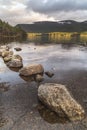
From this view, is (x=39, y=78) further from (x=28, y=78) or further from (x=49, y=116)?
(x=49, y=116)

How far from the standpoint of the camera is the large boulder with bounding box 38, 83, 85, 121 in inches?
714

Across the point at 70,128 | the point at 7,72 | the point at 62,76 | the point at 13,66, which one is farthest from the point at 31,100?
the point at 13,66

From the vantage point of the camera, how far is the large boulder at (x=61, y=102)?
714 inches

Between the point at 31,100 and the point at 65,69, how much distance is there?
15502 millimetres

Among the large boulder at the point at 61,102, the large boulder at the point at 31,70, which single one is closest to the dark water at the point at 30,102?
the large boulder at the point at 61,102

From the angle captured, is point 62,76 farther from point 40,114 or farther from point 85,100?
point 40,114

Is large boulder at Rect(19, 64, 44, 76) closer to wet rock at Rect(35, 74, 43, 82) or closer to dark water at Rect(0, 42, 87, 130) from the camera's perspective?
dark water at Rect(0, 42, 87, 130)

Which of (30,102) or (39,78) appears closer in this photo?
(30,102)

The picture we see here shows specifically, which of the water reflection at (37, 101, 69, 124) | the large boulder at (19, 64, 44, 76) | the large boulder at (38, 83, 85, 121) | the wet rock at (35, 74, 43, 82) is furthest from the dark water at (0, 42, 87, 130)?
the large boulder at (19, 64, 44, 76)

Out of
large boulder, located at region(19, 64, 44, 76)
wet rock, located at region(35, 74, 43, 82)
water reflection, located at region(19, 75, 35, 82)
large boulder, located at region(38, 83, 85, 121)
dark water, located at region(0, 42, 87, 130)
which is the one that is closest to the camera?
dark water, located at region(0, 42, 87, 130)

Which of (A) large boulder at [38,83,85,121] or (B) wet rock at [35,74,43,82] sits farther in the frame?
(B) wet rock at [35,74,43,82]

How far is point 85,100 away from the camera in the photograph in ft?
72.0

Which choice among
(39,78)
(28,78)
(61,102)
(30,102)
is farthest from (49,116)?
(28,78)

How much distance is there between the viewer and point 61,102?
19.0m
